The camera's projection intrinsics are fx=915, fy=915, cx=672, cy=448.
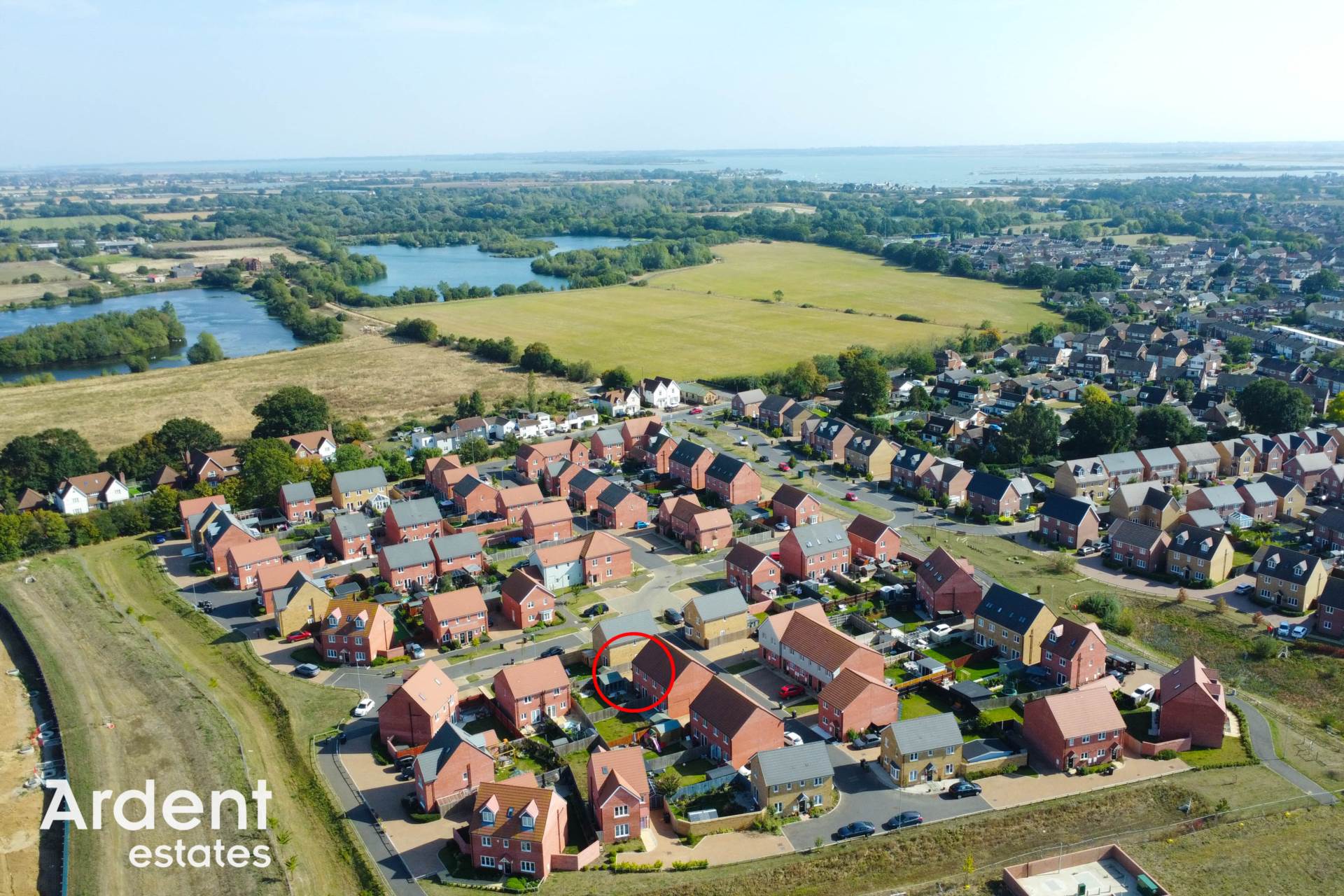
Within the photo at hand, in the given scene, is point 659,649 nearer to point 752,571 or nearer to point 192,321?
point 752,571

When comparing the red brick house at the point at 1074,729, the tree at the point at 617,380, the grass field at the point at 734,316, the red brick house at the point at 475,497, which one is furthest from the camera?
the grass field at the point at 734,316

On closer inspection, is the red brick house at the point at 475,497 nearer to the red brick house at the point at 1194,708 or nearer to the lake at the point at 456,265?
the red brick house at the point at 1194,708

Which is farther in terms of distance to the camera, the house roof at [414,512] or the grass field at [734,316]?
the grass field at [734,316]

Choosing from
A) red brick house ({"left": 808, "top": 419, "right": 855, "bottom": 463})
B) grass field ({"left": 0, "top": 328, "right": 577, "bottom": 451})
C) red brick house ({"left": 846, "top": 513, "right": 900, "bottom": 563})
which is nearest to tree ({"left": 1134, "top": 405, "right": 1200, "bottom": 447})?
red brick house ({"left": 808, "top": 419, "right": 855, "bottom": 463})

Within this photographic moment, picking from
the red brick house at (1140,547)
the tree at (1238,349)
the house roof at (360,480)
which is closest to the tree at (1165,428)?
the red brick house at (1140,547)

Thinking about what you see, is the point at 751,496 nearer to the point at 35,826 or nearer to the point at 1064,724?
the point at 1064,724

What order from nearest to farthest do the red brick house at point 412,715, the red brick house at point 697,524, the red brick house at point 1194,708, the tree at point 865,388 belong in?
the red brick house at point 1194,708
the red brick house at point 412,715
the red brick house at point 697,524
the tree at point 865,388
